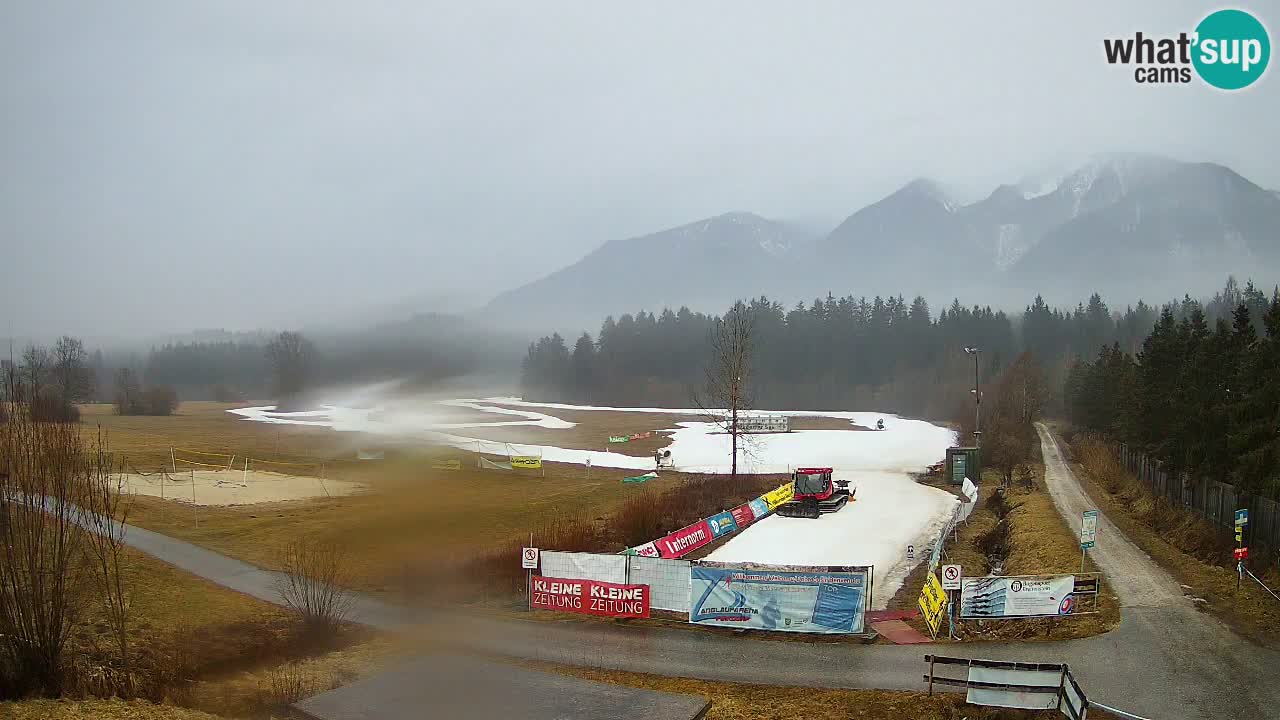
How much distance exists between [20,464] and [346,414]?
1293cm

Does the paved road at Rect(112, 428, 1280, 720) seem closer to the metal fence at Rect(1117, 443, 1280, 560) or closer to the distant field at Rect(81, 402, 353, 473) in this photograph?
the metal fence at Rect(1117, 443, 1280, 560)

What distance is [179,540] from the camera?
30.1 meters

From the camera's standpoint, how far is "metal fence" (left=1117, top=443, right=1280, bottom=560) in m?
25.2

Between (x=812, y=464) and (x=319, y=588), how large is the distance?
49.0 metres

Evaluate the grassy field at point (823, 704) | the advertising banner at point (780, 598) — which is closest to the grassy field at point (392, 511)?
the advertising banner at point (780, 598)

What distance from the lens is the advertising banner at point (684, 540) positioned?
2980 centimetres

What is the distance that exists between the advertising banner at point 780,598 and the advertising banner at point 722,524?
1376 cm

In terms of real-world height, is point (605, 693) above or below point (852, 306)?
below

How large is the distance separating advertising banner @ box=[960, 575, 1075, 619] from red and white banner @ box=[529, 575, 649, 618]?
353 inches

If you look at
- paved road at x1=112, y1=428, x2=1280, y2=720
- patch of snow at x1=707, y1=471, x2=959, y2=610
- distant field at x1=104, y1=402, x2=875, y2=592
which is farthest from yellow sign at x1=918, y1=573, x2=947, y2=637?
distant field at x1=104, y1=402, x2=875, y2=592

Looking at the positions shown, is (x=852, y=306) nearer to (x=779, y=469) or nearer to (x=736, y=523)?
(x=779, y=469)

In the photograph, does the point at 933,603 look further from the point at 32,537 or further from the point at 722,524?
the point at 32,537

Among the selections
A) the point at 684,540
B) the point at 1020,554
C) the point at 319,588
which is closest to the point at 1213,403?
the point at 1020,554

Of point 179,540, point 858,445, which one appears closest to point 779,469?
point 858,445
